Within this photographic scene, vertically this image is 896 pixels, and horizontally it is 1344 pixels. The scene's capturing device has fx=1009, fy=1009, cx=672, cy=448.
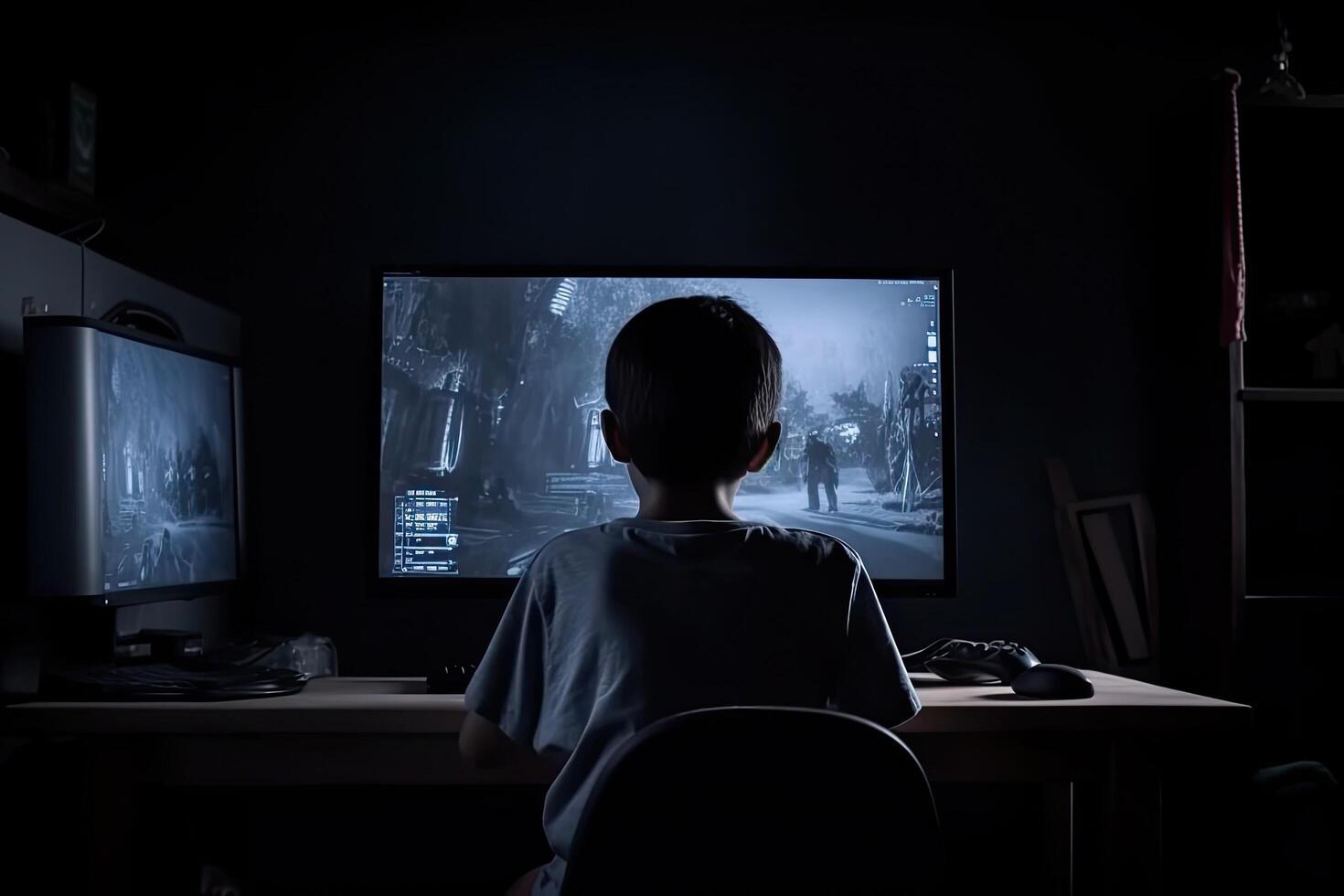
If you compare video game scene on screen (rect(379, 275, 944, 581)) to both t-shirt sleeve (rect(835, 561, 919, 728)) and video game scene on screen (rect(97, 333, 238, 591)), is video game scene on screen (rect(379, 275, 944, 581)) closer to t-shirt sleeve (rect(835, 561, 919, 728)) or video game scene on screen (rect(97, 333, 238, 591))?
video game scene on screen (rect(97, 333, 238, 591))

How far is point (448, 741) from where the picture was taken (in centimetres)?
126

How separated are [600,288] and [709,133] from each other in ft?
1.87

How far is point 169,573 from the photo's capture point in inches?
58.3

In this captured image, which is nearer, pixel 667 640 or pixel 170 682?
pixel 667 640

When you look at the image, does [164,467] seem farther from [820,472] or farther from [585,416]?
[820,472]

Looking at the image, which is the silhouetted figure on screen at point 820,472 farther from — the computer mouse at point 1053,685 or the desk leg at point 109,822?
the desk leg at point 109,822

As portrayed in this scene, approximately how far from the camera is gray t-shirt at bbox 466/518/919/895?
88 centimetres

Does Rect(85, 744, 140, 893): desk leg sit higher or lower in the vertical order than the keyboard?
lower

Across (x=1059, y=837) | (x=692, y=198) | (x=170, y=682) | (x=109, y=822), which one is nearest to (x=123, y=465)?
(x=170, y=682)

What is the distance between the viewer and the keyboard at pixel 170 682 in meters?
1.25

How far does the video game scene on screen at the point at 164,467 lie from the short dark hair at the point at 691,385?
754 mm

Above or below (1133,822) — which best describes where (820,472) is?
above

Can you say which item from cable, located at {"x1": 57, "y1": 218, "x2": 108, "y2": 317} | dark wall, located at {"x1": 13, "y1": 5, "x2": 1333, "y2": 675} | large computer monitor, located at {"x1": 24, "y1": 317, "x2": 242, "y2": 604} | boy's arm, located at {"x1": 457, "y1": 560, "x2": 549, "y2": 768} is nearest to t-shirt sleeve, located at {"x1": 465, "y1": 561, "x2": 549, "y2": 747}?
boy's arm, located at {"x1": 457, "y1": 560, "x2": 549, "y2": 768}

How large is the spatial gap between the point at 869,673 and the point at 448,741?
1.83ft
